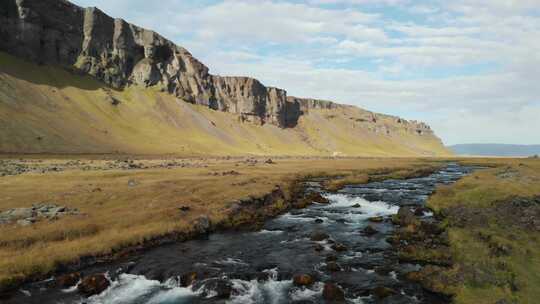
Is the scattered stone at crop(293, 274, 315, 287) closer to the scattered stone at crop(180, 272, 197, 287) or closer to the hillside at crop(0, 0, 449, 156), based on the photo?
the scattered stone at crop(180, 272, 197, 287)

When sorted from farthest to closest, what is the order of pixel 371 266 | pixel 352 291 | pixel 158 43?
pixel 158 43
pixel 371 266
pixel 352 291

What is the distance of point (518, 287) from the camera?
17266mm

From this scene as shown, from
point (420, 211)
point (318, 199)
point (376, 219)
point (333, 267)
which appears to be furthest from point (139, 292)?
point (318, 199)

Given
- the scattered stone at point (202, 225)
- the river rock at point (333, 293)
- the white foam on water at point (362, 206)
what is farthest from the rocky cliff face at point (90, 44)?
the river rock at point (333, 293)

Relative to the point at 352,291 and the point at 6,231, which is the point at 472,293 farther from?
the point at 6,231

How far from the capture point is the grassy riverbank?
17.3 meters

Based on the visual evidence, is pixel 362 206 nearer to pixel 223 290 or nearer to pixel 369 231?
pixel 369 231

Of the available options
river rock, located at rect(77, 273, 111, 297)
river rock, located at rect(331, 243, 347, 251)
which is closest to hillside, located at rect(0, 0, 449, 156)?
river rock, located at rect(77, 273, 111, 297)

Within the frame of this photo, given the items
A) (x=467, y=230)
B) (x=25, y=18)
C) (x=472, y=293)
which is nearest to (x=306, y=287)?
(x=472, y=293)

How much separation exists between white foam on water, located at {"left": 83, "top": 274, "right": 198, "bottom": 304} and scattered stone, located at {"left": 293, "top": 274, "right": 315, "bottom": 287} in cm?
579

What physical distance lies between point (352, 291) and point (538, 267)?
34.5ft

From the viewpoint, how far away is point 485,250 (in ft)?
73.6

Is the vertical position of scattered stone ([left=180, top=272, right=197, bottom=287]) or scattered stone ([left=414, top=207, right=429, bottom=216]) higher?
scattered stone ([left=414, top=207, right=429, bottom=216])

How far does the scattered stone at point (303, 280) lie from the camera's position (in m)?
20.3
